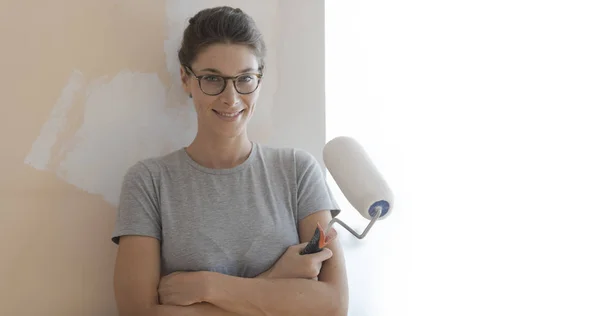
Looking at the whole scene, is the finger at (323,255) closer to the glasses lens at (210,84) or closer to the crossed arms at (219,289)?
the crossed arms at (219,289)

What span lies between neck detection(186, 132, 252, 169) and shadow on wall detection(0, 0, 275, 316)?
6.4 inches

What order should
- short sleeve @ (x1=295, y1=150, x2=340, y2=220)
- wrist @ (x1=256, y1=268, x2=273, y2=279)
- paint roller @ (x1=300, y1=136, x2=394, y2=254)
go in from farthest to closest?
short sleeve @ (x1=295, y1=150, x2=340, y2=220) → wrist @ (x1=256, y1=268, x2=273, y2=279) → paint roller @ (x1=300, y1=136, x2=394, y2=254)

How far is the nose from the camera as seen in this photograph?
149 centimetres

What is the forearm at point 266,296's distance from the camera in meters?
1.41

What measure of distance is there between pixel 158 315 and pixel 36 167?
534 millimetres

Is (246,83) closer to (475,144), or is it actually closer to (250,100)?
(250,100)

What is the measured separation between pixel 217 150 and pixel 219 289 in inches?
15.7

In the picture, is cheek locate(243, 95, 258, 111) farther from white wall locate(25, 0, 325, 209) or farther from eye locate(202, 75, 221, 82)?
white wall locate(25, 0, 325, 209)

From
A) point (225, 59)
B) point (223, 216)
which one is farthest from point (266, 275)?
point (225, 59)

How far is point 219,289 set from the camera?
1406 millimetres

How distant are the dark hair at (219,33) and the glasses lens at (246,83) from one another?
55mm

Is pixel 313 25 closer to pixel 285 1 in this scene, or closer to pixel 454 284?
pixel 285 1

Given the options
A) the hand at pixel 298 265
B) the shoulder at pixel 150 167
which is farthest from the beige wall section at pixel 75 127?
the hand at pixel 298 265

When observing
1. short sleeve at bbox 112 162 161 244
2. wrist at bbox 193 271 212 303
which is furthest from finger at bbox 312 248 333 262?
short sleeve at bbox 112 162 161 244
